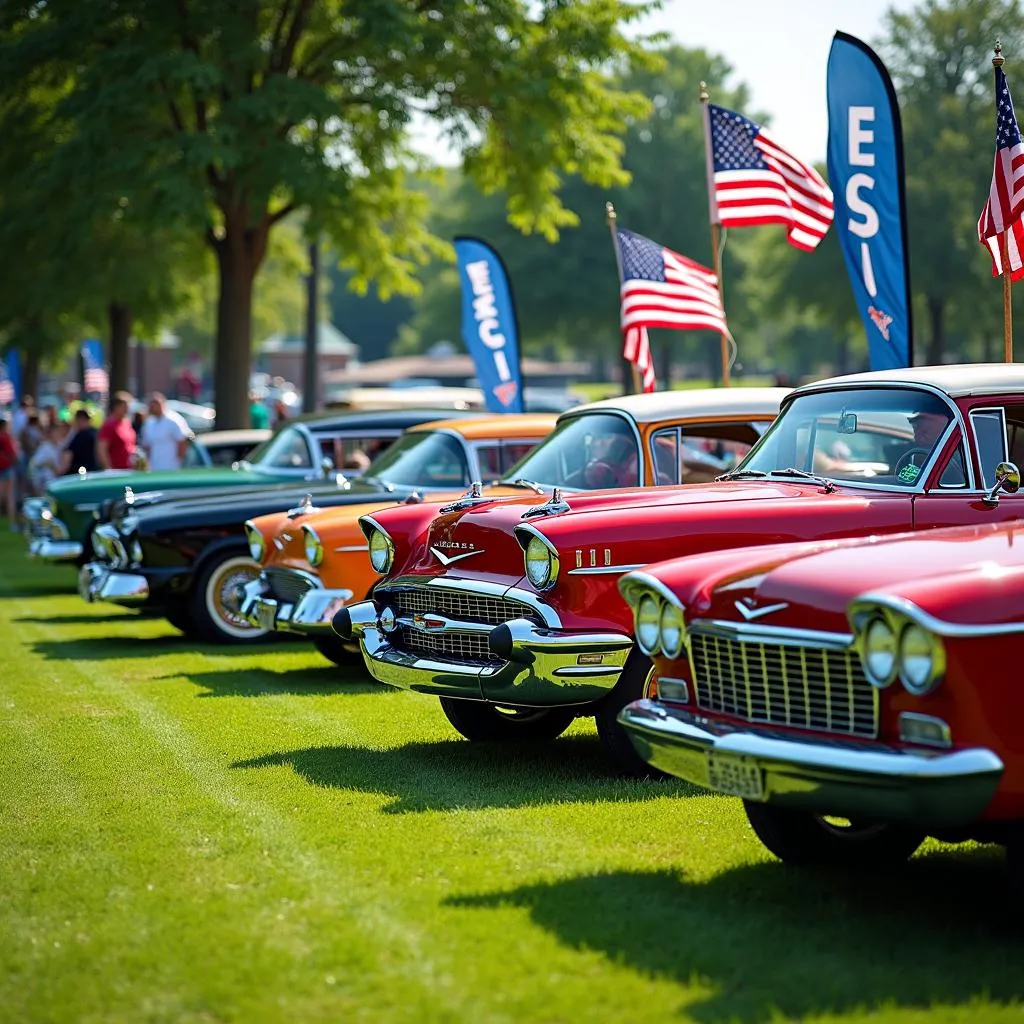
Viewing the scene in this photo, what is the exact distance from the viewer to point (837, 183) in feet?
38.3

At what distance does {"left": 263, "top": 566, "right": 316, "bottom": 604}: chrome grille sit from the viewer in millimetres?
10461

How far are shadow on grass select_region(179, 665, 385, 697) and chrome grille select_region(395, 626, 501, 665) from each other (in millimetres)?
2415

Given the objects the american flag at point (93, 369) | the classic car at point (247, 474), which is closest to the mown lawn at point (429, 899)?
the classic car at point (247, 474)

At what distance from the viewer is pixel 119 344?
3191cm

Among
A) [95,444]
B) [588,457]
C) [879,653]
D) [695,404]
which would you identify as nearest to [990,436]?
[879,653]

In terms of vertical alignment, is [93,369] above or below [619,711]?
above

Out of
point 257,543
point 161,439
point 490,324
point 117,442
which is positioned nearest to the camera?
point 257,543

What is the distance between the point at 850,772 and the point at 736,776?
1.56 ft

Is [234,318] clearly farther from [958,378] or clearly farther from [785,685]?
[785,685]

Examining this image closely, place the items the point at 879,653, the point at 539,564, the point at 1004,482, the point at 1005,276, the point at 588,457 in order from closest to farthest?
the point at 879,653 → the point at 1004,482 → the point at 539,564 → the point at 588,457 → the point at 1005,276

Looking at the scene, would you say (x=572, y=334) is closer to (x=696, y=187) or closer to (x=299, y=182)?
(x=696, y=187)

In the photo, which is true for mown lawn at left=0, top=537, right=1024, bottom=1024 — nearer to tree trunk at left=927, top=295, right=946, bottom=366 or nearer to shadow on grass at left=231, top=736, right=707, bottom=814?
shadow on grass at left=231, top=736, right=707, bottom=814

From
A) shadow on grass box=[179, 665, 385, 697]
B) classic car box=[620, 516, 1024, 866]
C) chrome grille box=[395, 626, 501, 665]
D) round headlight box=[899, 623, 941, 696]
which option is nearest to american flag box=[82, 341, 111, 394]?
shadow on grass box=[179, 665, 385, 697]

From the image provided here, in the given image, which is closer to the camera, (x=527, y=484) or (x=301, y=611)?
(x=527, y=484)
